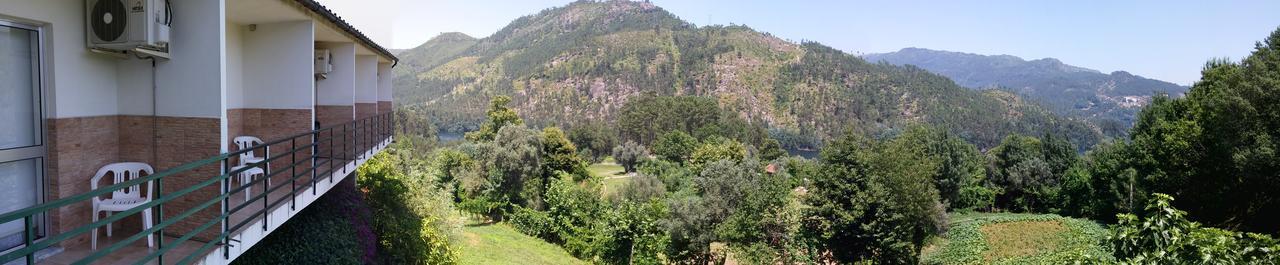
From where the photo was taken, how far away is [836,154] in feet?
88.6

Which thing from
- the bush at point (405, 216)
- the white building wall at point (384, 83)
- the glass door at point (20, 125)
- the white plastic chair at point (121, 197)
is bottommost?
the bush at point (405, 216)

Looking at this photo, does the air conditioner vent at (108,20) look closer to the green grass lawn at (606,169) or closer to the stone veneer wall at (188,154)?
the stone veneer wall at (188,154)

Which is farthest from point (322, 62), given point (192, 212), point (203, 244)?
point (192, 212)

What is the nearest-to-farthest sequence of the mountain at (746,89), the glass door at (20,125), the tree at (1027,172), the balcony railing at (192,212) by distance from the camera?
1. the balcony railing at (192,212)
2. the glass door at (20,125)
3. the tree at (1027,172)
4. the mountain at (746,89)

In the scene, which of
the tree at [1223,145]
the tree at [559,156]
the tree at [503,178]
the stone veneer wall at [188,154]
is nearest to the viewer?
the stone veneer wall at [188,154]

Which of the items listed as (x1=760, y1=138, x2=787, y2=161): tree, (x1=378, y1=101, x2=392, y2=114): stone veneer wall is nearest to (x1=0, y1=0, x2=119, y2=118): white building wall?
(x1=378, y1=101, x2=392, y2=114): stone veneer wall

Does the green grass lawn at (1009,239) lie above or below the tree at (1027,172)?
below

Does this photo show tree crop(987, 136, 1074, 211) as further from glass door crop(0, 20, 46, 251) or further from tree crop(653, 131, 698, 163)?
glass door crop(0, 20, 46, 251)

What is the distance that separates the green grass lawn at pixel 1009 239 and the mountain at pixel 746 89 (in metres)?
67.1

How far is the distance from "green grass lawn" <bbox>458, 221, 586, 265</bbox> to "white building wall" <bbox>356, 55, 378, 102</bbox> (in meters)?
6.64

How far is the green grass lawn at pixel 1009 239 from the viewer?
30827 millimetres

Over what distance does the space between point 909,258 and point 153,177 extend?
89.9ft

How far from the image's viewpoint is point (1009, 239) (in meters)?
36.2

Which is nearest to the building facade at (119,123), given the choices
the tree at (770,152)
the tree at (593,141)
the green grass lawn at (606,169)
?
the green grass lawn at (606,169)
